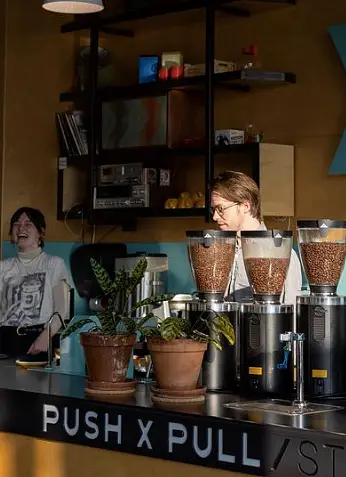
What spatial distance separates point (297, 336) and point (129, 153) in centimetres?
334

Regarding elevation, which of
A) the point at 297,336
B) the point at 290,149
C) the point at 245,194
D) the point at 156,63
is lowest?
the point at 297,336

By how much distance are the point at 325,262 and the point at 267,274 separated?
184 millimetres

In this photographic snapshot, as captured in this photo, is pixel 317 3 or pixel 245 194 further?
pixel 317 3

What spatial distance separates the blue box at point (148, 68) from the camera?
595 centimetres

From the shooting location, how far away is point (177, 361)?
9.68ft

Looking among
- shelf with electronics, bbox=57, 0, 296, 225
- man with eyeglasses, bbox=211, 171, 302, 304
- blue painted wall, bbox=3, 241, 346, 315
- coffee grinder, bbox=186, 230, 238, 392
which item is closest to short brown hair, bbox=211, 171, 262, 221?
man with eyeglasses, bbox=211, 171, 302, 304

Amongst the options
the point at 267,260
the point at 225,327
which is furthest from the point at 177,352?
the point at 267,260

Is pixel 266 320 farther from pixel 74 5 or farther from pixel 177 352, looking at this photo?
pixel 74 5

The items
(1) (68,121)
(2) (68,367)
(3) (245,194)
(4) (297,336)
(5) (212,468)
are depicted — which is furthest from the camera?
(1) (68,121)

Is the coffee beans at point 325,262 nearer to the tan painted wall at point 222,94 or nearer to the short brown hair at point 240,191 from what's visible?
the short brown hair at point 240,191

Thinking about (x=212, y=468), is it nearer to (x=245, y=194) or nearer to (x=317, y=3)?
(x=245, y=194)

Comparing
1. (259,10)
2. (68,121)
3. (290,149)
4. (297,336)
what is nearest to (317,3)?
(259,10)

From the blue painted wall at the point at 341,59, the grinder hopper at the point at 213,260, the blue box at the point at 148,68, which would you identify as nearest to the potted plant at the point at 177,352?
the grinder hopper at the point at 213,260

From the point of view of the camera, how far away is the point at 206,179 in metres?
5.64
